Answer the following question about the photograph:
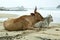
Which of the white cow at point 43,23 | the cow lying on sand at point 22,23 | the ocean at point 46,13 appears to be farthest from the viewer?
the ocean at point 46,13

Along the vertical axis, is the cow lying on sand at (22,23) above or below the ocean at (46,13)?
below

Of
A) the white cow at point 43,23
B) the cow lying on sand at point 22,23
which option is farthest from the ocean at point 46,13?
the cow lying on sand at point 22,23

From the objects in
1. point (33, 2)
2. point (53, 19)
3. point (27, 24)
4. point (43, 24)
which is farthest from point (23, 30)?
point (33, 2)

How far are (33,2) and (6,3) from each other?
2.37 ft

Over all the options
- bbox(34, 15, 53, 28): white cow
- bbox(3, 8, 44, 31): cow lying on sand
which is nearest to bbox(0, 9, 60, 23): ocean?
bbox(34, 15, 53, 28): white cow

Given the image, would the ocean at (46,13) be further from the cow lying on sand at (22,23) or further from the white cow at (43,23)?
the cow lying on sand at (22,23)

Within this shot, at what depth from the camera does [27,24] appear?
163 inches

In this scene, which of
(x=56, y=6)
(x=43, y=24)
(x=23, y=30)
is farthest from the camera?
(x=56, y=6)

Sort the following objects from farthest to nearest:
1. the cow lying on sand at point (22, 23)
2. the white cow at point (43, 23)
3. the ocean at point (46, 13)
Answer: the ocean at point (46, 13)
the white cow at point (43, 23)
the cow lying on sand at point (22, 23)

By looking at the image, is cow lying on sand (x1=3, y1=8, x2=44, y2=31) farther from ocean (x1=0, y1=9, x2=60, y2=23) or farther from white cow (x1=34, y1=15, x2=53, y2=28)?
ocean (x1=0, y1=9, x2=60, y2=23)

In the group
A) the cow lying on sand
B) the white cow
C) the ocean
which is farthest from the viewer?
the ocean

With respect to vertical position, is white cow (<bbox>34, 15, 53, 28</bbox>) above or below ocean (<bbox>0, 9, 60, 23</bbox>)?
below

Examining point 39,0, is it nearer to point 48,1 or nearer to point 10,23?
point 48,1

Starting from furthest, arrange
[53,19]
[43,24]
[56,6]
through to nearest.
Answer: [56,6]
[53,19]
[43,24]
